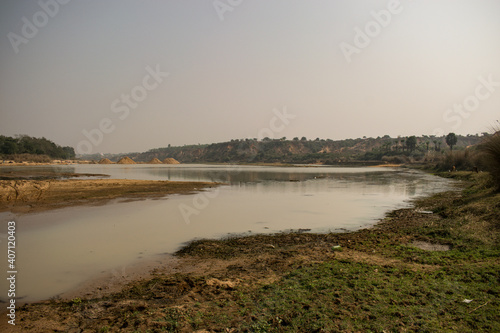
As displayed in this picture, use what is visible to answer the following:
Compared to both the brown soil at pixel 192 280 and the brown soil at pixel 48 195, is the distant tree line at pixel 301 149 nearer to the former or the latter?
the brown soil at pixel 48 195

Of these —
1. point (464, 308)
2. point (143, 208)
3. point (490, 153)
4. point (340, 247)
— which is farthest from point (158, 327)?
point (490, 153)

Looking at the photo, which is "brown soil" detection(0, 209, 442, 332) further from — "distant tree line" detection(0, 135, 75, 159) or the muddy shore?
"distant tree line" detection(0, 135, 75, 159)

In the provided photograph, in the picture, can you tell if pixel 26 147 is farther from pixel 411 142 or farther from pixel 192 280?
pixel 411 142

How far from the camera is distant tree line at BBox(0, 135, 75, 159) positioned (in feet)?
256

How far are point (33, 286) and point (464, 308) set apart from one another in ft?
24.9

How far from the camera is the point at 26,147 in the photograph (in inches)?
3430

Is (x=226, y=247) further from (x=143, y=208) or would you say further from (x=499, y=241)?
(x=143, y=208)

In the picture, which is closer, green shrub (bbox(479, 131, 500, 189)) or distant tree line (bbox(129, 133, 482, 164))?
green shrub (bbox(479, 131, 500, 189))

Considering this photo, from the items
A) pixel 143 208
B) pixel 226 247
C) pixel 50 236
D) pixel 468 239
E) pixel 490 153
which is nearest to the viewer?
pixel 468 239

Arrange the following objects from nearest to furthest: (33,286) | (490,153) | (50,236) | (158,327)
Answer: (158,327), (33,286), (50,236), (490,153)

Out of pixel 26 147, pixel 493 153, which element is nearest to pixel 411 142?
pixel 493 153

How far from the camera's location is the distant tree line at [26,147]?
78.1 meters

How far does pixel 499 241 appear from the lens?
6.77 m

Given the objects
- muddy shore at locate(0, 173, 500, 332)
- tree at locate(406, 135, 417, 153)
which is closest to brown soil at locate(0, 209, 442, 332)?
muddy shore at locate(0, 173, 500, 332)
